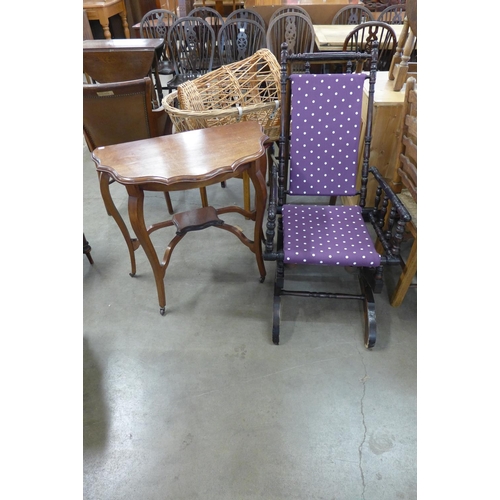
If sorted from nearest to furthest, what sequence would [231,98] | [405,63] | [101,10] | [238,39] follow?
1. [405,63]
2. [231,98]
3. [238,39]
4. [101,10]

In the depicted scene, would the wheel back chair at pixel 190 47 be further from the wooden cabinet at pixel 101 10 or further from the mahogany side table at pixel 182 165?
the mahogany side table at pixel 182 165

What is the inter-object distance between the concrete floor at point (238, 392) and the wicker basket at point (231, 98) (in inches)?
31.6

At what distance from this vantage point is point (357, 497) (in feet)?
3.59

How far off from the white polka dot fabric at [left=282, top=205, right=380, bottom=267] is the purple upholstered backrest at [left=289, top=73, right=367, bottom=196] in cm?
12

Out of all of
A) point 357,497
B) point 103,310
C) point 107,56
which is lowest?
point 357,497

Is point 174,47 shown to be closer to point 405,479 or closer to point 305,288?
point 305,288

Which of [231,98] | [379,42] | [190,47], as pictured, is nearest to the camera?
[231,98]

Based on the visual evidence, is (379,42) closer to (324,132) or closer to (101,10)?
(324,132)

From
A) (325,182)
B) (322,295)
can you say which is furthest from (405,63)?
(322,295)

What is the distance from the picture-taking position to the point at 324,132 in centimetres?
153

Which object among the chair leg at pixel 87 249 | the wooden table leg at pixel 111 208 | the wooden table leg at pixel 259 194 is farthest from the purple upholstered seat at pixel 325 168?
the chair leg at pixel 87 249

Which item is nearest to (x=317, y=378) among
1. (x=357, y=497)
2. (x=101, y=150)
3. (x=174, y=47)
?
(x=357, y=497)

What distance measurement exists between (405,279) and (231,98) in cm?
147

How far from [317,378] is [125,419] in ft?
2.56
